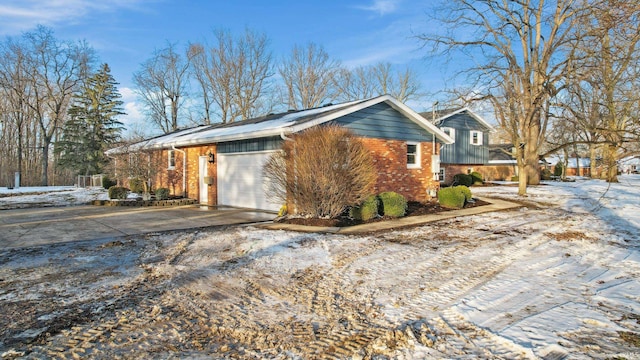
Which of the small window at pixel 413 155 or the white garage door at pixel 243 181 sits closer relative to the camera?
the white garage door at pixel 243 181

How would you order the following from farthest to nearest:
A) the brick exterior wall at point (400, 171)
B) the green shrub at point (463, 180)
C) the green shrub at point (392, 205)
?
the green shrub at point (463, 180) < the brick exterior wall at point (400, 171) < the green shrub at point (392, 205)

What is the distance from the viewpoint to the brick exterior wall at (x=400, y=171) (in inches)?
508

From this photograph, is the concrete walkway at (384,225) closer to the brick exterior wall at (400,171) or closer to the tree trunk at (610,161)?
the brick exterior wall at (400,171)

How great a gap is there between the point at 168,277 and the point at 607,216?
1184 centimetres

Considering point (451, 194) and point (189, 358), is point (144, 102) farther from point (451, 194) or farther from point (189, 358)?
point (189, 358)

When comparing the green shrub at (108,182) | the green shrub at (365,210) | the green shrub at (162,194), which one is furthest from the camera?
the green shrub at (108,182)

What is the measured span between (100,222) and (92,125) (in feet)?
91.3

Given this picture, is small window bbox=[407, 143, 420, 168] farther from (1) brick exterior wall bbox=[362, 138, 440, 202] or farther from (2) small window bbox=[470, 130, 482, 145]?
(2) small window bbox=[470, 130, 482, 145]

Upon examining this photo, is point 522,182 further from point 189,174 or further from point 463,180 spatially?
point 189,174

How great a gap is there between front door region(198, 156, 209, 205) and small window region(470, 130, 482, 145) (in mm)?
21451

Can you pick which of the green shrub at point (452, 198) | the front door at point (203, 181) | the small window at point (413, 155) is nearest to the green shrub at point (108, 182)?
the front door at point (203, 181)

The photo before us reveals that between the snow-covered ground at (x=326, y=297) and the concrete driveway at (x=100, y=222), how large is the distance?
3.71 feet

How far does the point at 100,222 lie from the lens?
415 inches

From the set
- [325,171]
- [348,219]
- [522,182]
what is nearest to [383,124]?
[348,219]
